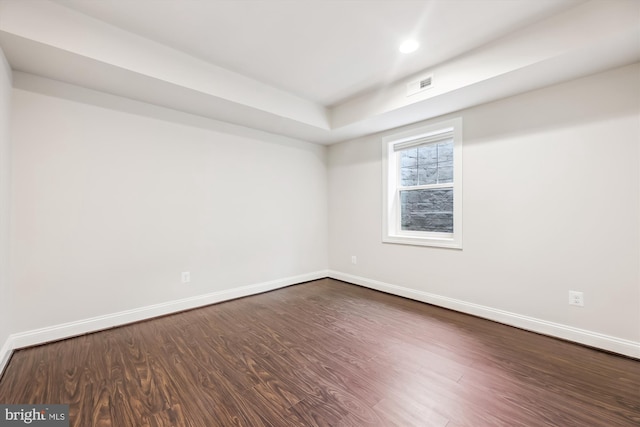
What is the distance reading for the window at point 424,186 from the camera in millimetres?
3150

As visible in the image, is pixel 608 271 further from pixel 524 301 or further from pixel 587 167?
pixel 587 167

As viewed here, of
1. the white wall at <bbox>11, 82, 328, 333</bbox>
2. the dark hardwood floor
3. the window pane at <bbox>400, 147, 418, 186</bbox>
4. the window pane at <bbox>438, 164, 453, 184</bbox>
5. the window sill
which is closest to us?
the dark hardwood floor

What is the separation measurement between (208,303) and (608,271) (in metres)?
4.02

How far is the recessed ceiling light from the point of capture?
236 centimetres

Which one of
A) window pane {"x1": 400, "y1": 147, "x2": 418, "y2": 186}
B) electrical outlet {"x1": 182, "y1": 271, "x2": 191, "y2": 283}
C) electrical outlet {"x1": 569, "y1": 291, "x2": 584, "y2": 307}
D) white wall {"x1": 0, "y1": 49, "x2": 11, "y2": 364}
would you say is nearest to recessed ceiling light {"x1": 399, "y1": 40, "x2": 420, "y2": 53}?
window pane {"x1": 400, "y1": 147, "x2": 418, "y2": 186}

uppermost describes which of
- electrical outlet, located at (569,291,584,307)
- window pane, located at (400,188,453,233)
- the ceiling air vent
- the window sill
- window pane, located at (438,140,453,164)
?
the ceiling air vent

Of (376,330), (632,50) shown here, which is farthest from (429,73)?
(376,330)

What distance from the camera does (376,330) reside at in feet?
8.58

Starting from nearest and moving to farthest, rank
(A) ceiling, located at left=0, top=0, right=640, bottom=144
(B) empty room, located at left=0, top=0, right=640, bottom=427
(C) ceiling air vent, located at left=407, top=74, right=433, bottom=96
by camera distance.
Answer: (B) empty room, located at left=0, top=0, right=640, bottom=427 < (A) ceiling, located at left=0, top=0, right=640, bottom=144 < (C) ceiling air vent, located at left=407, top=74, right=433, bottom=96

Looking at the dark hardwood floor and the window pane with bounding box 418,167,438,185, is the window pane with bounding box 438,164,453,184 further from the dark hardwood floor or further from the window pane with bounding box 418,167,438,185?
the dark hardwood floor

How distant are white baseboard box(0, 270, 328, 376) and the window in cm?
210

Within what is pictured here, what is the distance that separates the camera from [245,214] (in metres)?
3.72

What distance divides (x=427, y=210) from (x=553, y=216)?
134 centimetres

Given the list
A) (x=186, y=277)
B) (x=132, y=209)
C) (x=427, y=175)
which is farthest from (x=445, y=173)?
(x=132, y=209)
